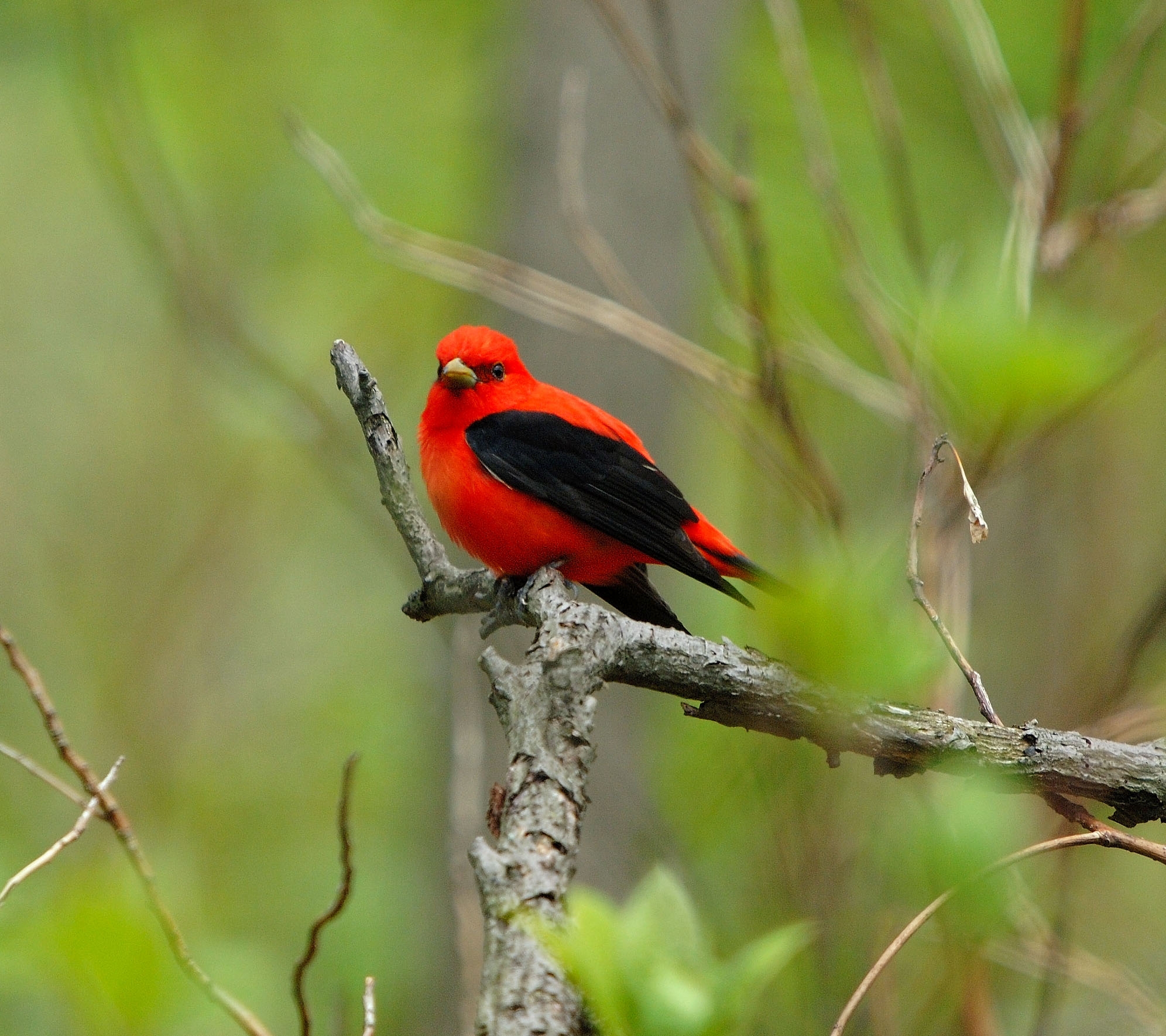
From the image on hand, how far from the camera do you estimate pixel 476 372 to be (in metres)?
3.90

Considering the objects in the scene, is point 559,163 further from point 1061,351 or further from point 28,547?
point 28,547

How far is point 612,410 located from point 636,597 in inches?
79.0

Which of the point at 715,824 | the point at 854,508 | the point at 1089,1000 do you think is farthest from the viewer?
the point at 854,508

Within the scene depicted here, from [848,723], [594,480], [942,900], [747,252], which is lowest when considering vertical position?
[942,900]

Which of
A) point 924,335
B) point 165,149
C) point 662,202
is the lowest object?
point 924,335

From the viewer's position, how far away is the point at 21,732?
7973mm

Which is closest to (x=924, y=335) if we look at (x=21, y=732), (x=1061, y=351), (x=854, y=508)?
(x=1061, y=351)

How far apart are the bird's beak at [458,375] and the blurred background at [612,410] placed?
2.74 feet

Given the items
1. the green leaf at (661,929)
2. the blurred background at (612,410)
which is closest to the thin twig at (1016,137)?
the blurred background at (612,410)

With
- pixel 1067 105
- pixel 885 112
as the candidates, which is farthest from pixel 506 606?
pixel 1067 105

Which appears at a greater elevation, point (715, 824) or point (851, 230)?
point (851, 230)

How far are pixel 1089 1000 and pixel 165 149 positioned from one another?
26.8 ft

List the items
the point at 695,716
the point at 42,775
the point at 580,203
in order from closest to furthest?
the point at 695,716, the point at 42,775, the point at 580,203

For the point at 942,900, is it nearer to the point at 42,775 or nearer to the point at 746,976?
the point at 746,976
